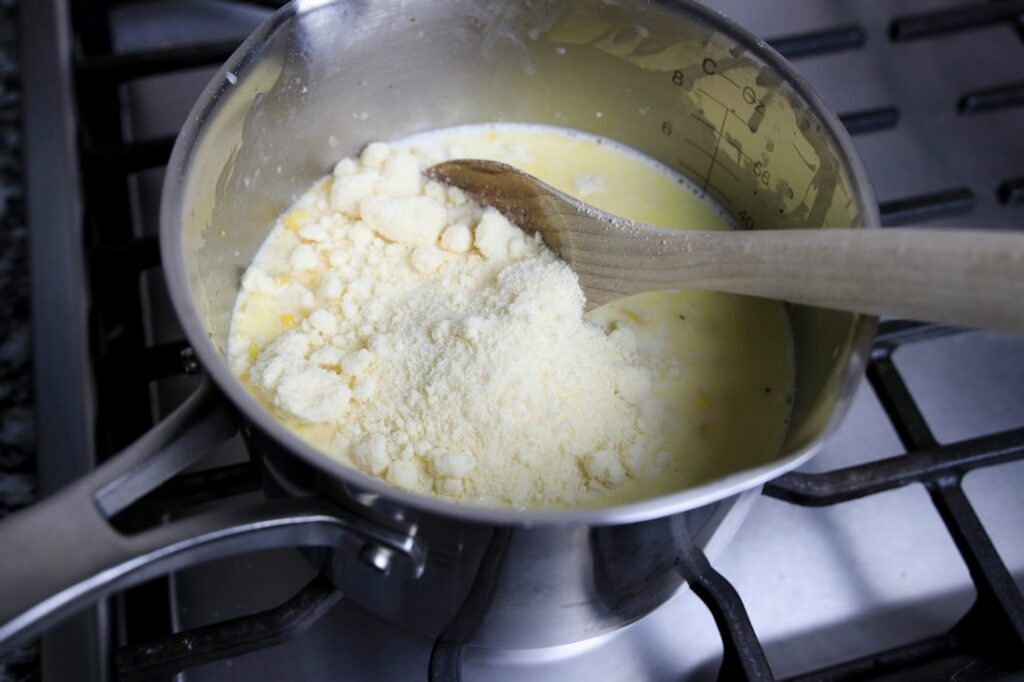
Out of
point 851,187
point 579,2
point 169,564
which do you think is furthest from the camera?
point 579,2

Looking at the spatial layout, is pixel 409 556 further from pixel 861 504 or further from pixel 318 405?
pixel 861 504

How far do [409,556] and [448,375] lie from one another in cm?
15

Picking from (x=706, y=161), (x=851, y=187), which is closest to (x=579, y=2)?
(x=706, y=161)

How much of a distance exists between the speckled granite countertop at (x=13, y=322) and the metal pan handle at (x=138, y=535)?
26cm

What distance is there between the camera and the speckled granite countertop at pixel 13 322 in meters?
0.72

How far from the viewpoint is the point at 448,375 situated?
2.05 feet

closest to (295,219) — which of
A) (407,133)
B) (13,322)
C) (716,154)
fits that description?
(407,133)

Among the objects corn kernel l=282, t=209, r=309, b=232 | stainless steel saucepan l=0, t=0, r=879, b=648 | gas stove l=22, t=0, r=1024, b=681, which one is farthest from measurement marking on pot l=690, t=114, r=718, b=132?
corn kernel l=282, t=209, r=309, b=232

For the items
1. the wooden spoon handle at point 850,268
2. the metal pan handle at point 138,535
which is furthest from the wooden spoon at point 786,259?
the metal pan handle at point 138,535

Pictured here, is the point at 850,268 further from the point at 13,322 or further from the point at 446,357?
the point at 13,322

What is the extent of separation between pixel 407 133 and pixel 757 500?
425mm

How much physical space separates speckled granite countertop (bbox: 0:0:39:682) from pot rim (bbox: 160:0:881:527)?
0.85 ft

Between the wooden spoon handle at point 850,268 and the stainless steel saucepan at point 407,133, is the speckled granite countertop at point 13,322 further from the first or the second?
the wooden spoon handle at point 850,268

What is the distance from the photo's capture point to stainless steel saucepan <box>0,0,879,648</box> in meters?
0.46
